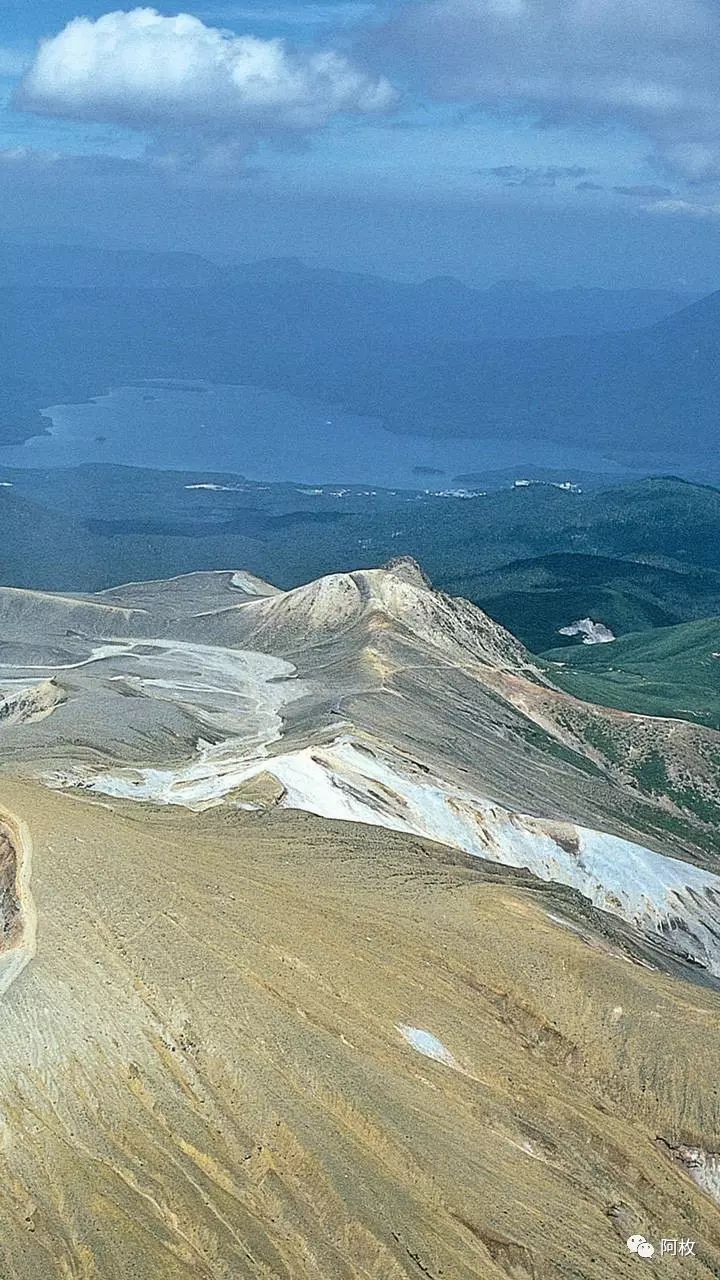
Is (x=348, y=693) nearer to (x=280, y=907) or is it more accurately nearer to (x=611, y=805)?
(x=611, y=805)

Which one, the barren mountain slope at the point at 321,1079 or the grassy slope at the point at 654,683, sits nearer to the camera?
the barren mountain slope at the point at 321,1079

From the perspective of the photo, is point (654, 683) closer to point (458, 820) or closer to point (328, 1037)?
point (458, 820)

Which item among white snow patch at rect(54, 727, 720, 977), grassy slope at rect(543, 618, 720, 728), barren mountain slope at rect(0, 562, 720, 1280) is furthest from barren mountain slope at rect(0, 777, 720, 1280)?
grassy slope at rect(543, 618, 720, 728)

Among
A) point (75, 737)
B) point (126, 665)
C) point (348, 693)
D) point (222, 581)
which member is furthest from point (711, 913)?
point (222, 581)

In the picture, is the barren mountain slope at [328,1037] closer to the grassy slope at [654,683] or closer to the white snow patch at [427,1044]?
the white snow patch at [427,1044]

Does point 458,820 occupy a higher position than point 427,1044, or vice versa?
point 427,1044

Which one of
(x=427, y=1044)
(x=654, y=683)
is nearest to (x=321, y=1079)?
(x=427, y=1044)

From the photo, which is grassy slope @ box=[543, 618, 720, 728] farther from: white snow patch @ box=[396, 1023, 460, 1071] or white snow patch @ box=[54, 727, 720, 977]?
white snow patch @ box=[396, 1023, 460, 1071]

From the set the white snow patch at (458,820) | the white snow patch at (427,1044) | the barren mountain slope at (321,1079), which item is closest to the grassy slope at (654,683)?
the white snow patch at (458,820)
